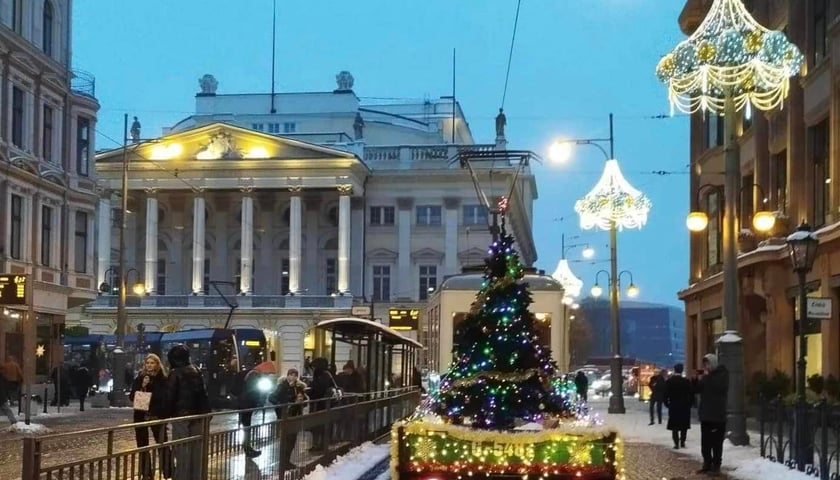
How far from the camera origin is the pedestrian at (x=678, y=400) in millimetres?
23109

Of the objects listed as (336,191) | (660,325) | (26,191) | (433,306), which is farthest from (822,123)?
(660,325)

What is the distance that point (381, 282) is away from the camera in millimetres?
86375

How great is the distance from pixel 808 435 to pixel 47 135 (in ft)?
111

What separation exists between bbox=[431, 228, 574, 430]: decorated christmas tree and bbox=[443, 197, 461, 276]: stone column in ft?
235

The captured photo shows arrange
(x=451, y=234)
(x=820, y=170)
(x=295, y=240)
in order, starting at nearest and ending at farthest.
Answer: (x=820, y=170), (x=295, y=240), (x=451, y=234)

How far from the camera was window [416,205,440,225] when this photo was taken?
85500mm

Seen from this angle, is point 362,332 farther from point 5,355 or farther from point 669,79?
point 5,355

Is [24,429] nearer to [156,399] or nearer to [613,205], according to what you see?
[156,399]

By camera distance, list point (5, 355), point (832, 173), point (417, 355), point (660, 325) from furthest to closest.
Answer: point (660, 325) → point (417, 355) → point (5, 355) → point (832, 173)

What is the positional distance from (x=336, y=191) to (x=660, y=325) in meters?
85.9

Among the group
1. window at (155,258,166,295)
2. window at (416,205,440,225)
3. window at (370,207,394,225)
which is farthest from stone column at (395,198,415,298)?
window at (155,258,166,295)

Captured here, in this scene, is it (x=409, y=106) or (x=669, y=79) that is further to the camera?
(x=409, y=106)

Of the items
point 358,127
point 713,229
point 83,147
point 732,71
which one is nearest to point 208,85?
point 358,127

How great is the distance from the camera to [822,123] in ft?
91.4
